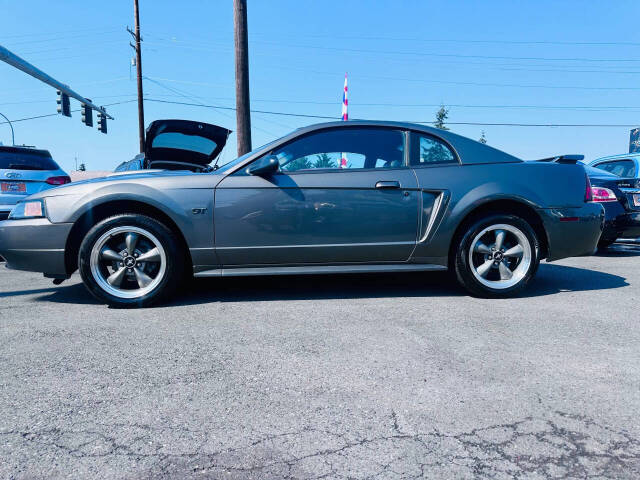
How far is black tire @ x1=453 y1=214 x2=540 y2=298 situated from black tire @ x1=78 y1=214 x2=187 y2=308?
7.58 ft

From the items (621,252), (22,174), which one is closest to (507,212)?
(621,252)

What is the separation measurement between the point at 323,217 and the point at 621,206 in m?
4.80

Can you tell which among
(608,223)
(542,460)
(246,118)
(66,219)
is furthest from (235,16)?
(542,460)

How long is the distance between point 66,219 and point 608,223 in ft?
21.3

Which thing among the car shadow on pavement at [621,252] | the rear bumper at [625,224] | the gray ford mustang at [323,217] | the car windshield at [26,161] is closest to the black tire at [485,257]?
the gray ford mustang at [323,217]

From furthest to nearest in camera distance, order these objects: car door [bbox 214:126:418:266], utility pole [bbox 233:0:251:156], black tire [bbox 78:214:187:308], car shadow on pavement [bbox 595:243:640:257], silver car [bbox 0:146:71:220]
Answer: utility pole [bbox 233:0:251:156], car shadow on pavement [bbox 595:243:640:257], silver car [bbox 0:146:71:220], car door [bbox 214:126:418:266], black tire [bbox 78:214:187:308]

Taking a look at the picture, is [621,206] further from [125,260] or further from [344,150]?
[125,260]

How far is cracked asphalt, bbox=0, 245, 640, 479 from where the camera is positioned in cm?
140

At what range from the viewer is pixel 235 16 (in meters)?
8.96

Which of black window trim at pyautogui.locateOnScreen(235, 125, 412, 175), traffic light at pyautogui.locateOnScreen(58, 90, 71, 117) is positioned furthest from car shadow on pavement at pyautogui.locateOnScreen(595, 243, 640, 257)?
traffic light at pyautogui.locateOnScreen(58, 90, 71, 117)

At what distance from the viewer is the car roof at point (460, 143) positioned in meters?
3.69

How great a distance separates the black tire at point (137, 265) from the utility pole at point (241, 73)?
19.3 feet

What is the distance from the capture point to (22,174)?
6008 millimetres

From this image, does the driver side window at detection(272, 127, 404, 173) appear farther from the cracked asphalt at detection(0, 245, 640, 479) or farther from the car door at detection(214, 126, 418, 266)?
the cracked asphalt at detection(0, 245, 640, 479)
